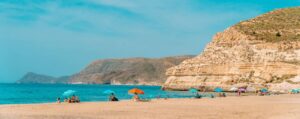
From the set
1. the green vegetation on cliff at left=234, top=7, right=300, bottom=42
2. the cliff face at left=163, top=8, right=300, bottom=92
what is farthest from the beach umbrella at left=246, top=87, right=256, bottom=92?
the green vegetation on cliff at left=234, top=7, right=300, bottom=42

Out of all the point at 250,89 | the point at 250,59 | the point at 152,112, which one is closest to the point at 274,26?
the point at 250,59

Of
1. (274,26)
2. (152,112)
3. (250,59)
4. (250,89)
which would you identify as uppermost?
(274,26)

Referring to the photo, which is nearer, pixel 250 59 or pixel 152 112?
pixel 152 112

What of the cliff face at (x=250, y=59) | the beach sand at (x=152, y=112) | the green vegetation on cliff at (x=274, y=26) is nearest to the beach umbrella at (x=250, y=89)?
the cliff face at (x=250, y=59)

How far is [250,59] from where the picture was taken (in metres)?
79.2

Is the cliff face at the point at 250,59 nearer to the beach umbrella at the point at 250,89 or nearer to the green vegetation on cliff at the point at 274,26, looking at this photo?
the green vegetation on cliff at the point at 274,26

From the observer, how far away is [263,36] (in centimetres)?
8481

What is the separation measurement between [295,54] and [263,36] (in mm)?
9761

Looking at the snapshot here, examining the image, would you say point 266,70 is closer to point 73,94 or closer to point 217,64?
point 217,64

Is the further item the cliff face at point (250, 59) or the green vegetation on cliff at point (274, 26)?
the green vegetation on cliff at point (274, 26)

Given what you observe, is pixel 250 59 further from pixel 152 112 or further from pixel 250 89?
pixel 152 112

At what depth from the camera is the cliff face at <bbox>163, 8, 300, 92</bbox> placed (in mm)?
74062

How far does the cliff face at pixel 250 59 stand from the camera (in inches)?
2916


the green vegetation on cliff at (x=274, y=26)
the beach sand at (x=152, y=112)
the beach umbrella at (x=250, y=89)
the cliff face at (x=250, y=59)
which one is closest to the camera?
the beach sand at (x=152, y=112)
